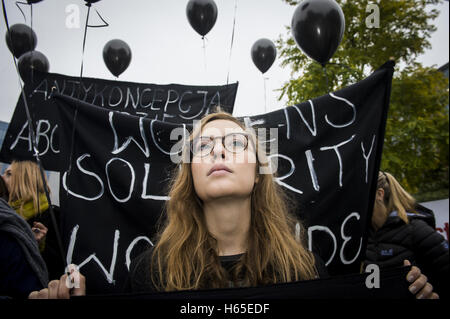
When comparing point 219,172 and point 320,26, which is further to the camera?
point 320,26

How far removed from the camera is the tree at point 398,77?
5.91 metres

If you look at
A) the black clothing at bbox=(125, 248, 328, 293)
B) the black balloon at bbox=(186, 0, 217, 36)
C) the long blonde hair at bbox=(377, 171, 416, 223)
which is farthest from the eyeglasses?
the black balloon at bbox=(186, 0, 217, 36)

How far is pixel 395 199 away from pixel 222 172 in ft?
5.28

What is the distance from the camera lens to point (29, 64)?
361 centimetres

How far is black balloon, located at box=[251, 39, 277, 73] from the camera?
4473 mm

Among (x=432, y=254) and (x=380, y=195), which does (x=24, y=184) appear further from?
(x=432, y=254)

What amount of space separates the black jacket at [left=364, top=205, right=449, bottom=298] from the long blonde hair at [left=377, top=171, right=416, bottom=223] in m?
0.05

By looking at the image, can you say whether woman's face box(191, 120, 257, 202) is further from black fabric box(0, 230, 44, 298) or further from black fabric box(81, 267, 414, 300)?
black fabric box(0, 230, 44, 298)

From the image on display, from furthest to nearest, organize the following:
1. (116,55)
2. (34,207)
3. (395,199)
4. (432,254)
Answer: (116,55), (34,207), (395,199), (432,254)

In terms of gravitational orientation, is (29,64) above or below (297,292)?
above

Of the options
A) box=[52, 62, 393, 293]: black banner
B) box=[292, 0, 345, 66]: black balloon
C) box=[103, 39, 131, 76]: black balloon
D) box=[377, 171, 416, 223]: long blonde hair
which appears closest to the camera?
box=[52, 62, 393, 293]: black banner

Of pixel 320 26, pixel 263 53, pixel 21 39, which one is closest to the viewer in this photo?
pixel 320 26

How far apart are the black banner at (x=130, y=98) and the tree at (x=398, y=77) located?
9.59 ft

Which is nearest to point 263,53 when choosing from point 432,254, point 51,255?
point 432,254
